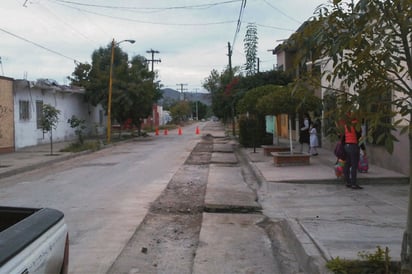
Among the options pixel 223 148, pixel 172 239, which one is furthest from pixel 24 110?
pixel 172 239

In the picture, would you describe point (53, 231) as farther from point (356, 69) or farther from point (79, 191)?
point (79, 191)

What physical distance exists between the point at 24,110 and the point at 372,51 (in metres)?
28.0

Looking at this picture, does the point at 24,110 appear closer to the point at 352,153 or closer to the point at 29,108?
the point at 29,108

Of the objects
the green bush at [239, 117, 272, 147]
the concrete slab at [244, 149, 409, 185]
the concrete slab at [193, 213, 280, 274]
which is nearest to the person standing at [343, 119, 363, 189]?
the concrete slab at [244, 149, 409, 185]

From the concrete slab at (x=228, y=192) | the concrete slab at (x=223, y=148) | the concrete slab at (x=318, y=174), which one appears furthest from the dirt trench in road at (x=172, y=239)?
the concrete slab at (x=223, y=148)

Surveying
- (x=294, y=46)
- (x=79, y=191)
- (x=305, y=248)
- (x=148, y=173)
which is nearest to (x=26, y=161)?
(x=148, y=173)

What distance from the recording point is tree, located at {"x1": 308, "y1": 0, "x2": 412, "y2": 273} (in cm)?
391

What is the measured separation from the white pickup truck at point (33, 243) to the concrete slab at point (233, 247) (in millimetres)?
2705

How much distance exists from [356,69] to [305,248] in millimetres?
2571

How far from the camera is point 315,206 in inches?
378

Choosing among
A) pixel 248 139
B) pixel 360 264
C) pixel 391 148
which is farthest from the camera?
pixel 248 139

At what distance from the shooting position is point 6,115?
1053 inches

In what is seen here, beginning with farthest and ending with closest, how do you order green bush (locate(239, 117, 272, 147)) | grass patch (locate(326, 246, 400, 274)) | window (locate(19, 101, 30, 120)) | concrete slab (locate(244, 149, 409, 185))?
window (locate(19, 101, 30, 120)) < green bush (locate(239, 117, 272, 147)) < concrete slab (locate(244, 149, 409, 185)) < grass patch (locate(326, 246, 400, 274))

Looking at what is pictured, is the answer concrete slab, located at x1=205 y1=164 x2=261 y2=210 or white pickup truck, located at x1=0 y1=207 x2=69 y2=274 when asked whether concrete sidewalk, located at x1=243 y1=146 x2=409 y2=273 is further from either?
white pickup truck, located at x1=0 y1=207 x2=69 y2=274
